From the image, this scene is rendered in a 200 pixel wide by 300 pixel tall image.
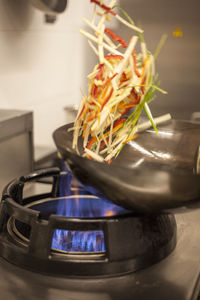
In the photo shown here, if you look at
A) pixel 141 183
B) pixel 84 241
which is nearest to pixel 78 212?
pixel 84 241

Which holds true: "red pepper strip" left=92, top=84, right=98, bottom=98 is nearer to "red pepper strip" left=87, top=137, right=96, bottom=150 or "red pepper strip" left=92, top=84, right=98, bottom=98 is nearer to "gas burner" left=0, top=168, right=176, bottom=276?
"red pepper strip" left=87, top=137, right=96, bottom=150

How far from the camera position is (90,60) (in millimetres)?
3061

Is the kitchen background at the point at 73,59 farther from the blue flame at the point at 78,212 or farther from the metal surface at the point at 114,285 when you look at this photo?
the metal surface at the point at 114,285

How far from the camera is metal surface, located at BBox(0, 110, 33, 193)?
151 centimetres

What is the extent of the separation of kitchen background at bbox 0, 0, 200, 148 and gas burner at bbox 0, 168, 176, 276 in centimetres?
145

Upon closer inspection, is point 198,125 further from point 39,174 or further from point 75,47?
point 75,47

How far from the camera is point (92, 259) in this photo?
0.73 meters

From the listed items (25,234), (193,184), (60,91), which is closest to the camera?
(193,184)

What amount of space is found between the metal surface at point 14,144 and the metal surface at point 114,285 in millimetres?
790

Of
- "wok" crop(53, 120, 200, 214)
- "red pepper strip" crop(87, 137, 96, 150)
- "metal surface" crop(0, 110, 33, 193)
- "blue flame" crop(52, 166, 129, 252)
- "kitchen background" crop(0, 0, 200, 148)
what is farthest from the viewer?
"kitchen background" crop(0, 0, 200, 148)

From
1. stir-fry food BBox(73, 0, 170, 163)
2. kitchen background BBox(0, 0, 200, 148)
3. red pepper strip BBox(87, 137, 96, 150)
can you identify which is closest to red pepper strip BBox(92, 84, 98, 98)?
stir-fry food BBox(73, 0, 170, 163)

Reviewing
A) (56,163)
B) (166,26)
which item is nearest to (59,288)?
(56,163)

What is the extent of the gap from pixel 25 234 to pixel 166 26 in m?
2.26

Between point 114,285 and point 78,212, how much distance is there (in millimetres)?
191
